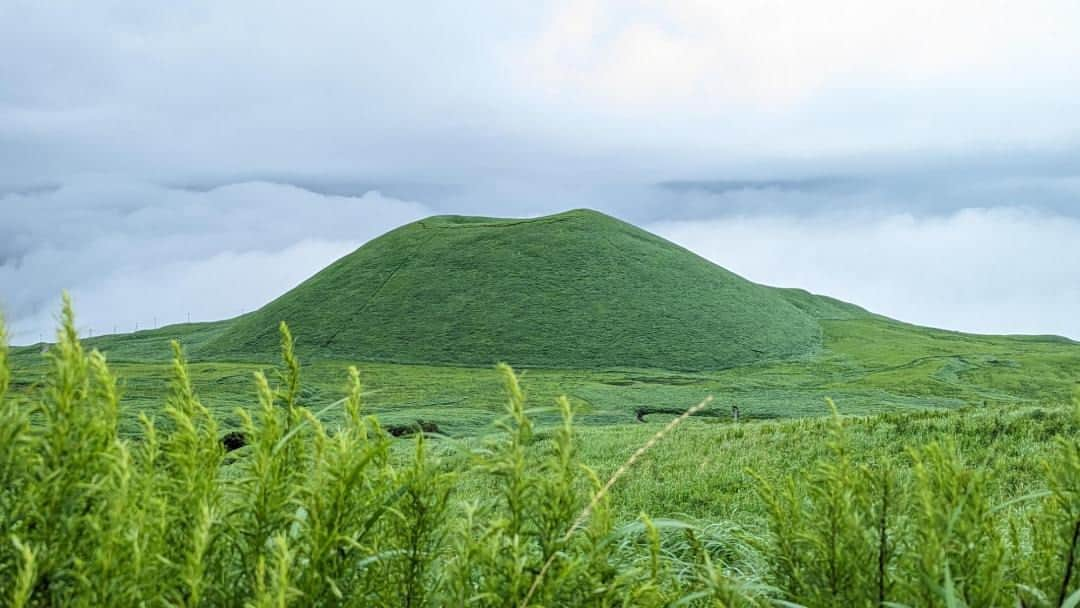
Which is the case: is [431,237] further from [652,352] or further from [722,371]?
[722,371]

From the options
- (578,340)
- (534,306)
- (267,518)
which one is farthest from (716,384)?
(267,518)

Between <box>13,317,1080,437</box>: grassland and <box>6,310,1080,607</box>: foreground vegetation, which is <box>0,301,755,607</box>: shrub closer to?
<box>6,310,1080,607</box>: foreground vegetation

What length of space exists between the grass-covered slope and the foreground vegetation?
96255 millimetres

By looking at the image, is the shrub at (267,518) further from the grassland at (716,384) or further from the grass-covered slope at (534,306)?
the grass-covered slope at (534,306)

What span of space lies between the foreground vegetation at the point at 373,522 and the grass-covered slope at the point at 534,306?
3790 inches

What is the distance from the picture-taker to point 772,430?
24219 millimetres

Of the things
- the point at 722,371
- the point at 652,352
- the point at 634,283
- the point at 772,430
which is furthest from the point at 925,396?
the point at 772,430

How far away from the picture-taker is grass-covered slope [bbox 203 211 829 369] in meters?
104

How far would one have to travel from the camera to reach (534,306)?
112 meters

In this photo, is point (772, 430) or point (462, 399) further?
point (462, 399)

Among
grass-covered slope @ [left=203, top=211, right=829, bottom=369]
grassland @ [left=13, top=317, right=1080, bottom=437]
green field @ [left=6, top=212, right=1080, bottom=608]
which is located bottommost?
grassland @ [left=13, top=317, right=1080, bottom=437]

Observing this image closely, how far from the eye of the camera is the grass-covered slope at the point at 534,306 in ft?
342

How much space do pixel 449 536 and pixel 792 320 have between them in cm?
12859

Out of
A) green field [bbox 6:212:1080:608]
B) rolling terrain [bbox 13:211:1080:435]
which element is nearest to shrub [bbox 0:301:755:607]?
green field [bbox 6:212:1080:608]
